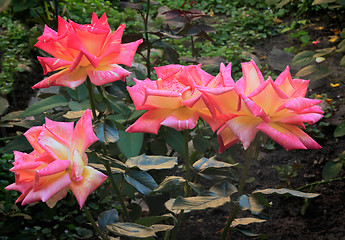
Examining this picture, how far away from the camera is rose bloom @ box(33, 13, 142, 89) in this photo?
0.74 m

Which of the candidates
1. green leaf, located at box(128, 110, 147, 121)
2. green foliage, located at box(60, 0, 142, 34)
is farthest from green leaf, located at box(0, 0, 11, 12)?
green foliage, located at box(60, 0, 142, 34)

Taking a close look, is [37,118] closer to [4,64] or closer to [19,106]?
[19,106]

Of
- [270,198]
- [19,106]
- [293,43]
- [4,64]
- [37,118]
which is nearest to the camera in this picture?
[37,118]

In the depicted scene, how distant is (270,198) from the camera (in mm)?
2230

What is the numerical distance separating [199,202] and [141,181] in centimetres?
29

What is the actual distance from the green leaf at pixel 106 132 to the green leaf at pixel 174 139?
1.70 feet

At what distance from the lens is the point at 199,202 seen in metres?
0.72

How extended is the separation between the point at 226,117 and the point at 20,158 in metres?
0.36

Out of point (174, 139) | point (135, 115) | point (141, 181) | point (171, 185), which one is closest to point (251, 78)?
point (171, 185)

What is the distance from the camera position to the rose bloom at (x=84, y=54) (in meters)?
0.74

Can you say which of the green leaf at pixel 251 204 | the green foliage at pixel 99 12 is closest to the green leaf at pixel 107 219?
the green leaf at pixel 251 204

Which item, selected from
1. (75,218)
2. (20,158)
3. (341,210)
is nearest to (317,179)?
(341,210)

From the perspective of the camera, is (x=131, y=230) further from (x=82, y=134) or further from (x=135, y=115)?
(x=135, y=115)

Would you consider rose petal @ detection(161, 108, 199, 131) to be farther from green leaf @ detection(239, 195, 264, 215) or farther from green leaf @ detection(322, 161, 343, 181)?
green leaf @ detection(322, 161, 343, 181)
